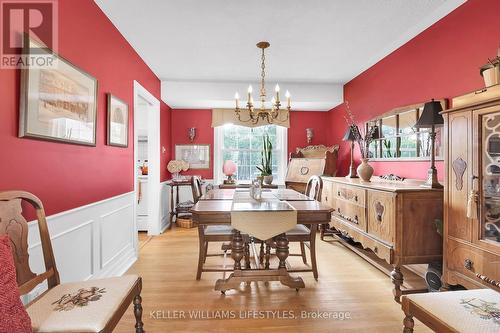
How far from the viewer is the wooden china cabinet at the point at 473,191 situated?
163cm

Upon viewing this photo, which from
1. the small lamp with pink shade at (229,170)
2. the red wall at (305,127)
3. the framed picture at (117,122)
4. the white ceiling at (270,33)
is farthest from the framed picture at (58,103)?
the red wall at (305,127)

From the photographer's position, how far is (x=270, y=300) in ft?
7.28

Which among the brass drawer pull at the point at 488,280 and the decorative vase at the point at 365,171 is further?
the decorative vase at the point at 365,171

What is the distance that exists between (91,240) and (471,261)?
282 centimetres

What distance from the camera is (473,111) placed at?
1738 millimetres

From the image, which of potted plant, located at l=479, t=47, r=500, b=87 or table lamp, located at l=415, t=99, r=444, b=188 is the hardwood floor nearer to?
table lamp, located at l=415, t=99, r=444, b=188

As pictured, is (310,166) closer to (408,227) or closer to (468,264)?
(408,227)

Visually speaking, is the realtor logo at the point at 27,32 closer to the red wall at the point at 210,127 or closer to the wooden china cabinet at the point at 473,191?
the wooden china cabinet at the point at 473,191

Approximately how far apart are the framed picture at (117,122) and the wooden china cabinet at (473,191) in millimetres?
2857

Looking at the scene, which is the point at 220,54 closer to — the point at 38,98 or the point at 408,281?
the point at 38,98

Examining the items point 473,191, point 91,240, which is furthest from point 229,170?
point 473,191

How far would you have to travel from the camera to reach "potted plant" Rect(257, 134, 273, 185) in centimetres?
479

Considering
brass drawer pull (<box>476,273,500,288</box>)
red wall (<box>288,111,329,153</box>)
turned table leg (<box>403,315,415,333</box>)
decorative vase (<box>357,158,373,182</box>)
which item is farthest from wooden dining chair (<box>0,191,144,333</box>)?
red wall (<box>288,111,329,153</box>)

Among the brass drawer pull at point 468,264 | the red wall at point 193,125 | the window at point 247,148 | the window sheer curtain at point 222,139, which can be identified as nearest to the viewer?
the brass drawer pull at point 468,264
